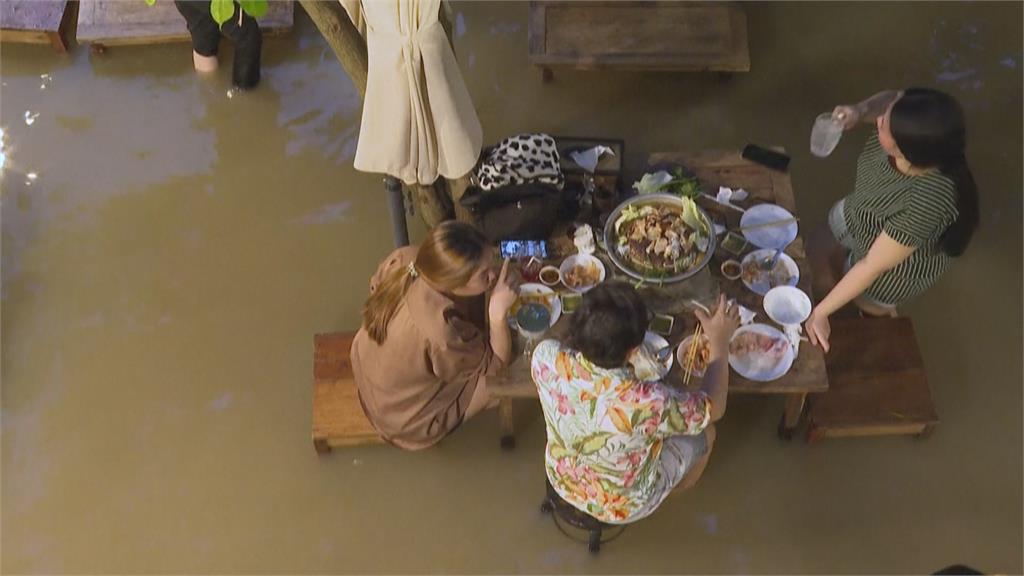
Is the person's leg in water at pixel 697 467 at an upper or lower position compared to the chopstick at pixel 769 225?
lower

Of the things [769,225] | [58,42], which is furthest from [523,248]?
[58,42]

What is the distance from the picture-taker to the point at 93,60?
4727 millimetres

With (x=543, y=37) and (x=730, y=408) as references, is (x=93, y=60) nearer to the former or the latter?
(x=543, y=37)

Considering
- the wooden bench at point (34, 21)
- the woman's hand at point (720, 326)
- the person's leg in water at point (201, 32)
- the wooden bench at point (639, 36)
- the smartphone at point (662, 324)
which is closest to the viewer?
the woman's hand at point (720, 326)

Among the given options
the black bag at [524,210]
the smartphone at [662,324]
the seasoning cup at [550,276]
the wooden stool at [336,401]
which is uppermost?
the black bag at [524,210]

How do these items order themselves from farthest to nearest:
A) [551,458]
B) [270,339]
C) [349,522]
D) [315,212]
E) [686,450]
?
[315,212], [270,339], [349,522], [686,450], [551,458]

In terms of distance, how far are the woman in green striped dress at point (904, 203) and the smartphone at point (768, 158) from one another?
25cm

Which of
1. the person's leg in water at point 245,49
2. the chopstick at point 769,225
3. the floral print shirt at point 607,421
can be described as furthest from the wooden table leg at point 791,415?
the person's leg in water at point 245,49

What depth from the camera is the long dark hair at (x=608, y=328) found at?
7.60ft

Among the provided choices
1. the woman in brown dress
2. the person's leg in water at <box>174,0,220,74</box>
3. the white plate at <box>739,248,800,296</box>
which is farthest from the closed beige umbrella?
the person's leg in water at <box>174,0,220,74</box>

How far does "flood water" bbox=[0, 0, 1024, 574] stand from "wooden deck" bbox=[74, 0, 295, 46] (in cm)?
Result: 13

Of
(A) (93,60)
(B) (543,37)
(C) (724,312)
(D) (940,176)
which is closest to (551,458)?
(C) (724,312)

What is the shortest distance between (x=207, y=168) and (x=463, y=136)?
1876mm

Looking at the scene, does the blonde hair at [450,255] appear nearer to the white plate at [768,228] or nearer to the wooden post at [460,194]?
the wooden post at [460,194]
